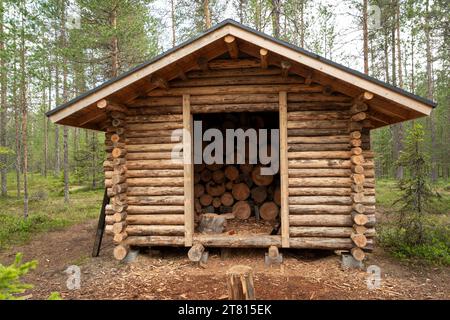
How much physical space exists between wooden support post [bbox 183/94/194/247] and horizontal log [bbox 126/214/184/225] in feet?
0.64

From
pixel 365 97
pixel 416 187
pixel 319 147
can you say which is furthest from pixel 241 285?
pixel 416 187

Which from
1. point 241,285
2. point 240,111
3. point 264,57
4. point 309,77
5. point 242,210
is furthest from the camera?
point 242,210

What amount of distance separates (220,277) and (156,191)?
232cm

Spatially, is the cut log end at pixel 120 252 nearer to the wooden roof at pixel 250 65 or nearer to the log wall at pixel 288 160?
the log wall at pixel 288 160

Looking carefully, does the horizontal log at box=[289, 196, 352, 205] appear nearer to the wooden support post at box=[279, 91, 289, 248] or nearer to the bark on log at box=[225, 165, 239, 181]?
the wooden support post at box=[279, 91, 289, 248]

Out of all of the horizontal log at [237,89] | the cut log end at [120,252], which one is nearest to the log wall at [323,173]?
the horizontal log at [237,89]

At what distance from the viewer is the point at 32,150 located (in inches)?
1241

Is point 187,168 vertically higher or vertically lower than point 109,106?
lower

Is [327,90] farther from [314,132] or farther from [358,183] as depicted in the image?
[358,183]

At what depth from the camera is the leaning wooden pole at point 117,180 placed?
602 cm

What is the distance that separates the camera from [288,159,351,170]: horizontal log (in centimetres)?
587

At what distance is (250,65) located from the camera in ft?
20.0

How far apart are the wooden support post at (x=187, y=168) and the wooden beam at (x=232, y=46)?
133 cm

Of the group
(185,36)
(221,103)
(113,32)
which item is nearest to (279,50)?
(221,103)
